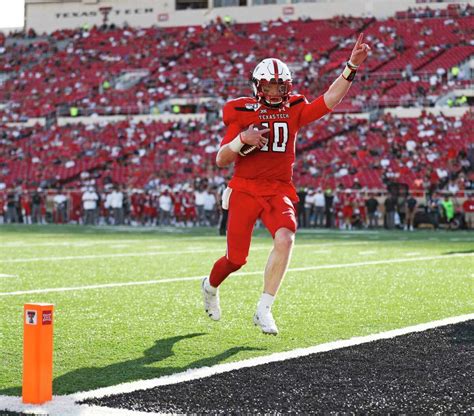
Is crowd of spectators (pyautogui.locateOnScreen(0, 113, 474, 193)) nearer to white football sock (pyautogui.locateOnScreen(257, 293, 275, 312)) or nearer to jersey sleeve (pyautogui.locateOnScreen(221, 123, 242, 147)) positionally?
jersey sleeve (pyautogui.locateOnScreen(221, 123, 242, 147))

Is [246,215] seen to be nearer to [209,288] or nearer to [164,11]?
[209,288]

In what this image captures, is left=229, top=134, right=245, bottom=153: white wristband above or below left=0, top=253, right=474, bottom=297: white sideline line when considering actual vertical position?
above

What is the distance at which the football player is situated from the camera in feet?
19.4

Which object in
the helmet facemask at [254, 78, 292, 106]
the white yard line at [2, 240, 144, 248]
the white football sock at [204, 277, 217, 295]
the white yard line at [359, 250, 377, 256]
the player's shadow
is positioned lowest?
the player's shadow

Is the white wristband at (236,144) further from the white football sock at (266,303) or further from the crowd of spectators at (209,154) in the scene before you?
the crowd of spectators at (209,154)

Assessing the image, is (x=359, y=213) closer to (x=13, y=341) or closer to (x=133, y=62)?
(x=133, y=62)

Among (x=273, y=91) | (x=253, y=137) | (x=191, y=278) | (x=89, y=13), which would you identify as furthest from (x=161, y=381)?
(x=89, y=13)

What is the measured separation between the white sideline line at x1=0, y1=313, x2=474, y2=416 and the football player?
0.67 metres

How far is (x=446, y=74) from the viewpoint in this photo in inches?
1316

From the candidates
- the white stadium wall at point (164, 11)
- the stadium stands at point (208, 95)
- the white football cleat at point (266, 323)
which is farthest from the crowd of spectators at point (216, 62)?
the white football cleat at point (266, 323)

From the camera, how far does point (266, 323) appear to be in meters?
5.72

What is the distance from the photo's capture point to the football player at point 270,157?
591 centimetres

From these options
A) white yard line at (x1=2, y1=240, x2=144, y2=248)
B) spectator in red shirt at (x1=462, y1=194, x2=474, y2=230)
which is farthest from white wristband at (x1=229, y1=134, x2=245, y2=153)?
spectator in red shirt at (x1=462, y1=194, x2=474, y2=230)

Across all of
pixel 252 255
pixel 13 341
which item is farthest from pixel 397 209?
pixel 13 341
